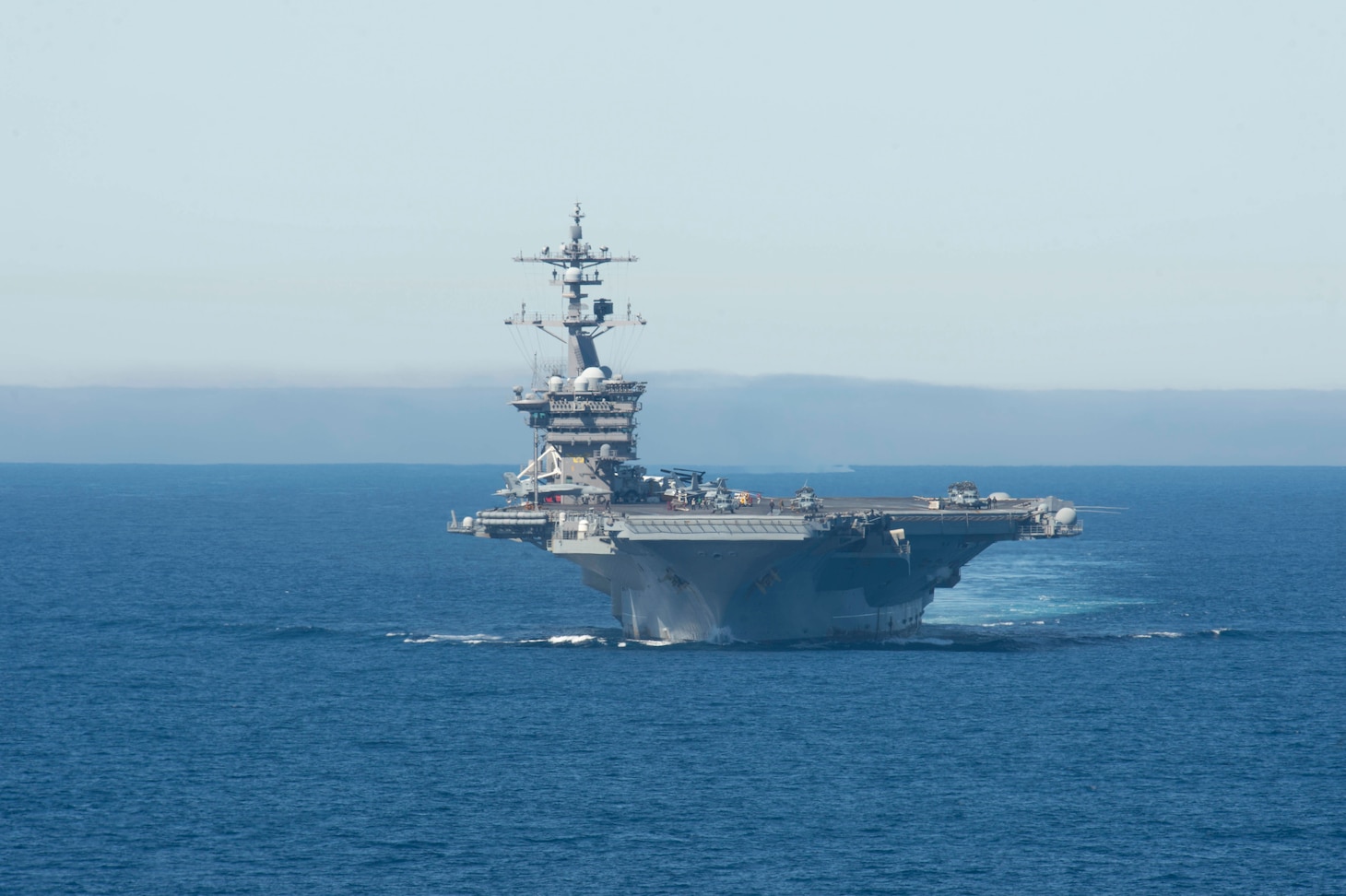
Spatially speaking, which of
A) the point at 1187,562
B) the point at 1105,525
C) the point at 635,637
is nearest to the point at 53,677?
the point at 635,637

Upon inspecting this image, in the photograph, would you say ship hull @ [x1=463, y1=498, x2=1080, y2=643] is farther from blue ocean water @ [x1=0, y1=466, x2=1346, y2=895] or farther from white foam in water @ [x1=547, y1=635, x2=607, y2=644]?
blue ocean water @ [x1=0, y1=466, x2=1346, y2=895]

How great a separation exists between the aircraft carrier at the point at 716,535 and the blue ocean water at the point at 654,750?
1.57 m

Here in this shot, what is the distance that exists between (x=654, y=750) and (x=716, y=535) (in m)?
9.44

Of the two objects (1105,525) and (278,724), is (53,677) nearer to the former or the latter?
(278,724)

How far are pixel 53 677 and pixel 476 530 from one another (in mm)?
13562

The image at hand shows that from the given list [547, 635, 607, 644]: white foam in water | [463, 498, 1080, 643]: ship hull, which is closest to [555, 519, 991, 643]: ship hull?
[463, 498, 1080, 643]: ship hull

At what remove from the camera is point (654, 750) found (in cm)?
3709

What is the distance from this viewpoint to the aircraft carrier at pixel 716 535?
46312mm

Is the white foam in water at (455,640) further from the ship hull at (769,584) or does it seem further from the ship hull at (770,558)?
the ship hull at (769,584)

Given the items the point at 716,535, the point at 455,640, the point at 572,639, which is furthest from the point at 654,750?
the point at 455,640

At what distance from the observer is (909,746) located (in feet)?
123

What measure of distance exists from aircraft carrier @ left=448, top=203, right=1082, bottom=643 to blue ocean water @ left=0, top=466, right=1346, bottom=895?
157cm

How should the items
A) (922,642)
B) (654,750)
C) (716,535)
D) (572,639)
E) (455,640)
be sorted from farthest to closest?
(455,640), (572,639), (922,642), (716,535), (654,750)

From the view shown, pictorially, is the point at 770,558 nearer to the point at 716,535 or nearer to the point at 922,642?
the point at 716,535
